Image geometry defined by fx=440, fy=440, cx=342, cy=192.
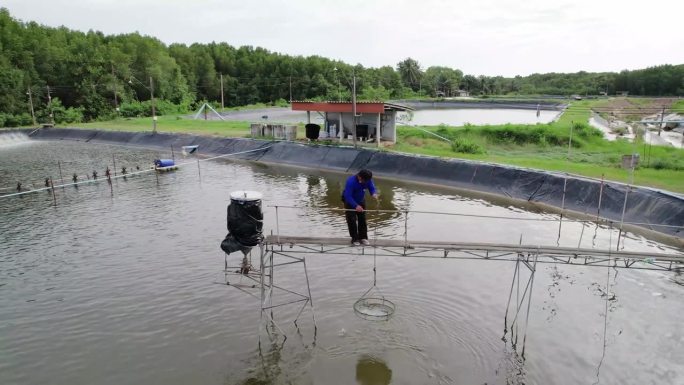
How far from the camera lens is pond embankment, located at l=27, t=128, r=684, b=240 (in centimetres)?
1814

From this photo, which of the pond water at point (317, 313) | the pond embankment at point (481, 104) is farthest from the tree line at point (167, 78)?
the pond water at point (317, 313)

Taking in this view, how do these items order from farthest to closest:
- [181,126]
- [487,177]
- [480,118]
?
[480,118] → [181,126] → [487,177]

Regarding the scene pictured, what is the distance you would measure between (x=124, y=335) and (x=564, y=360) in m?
10.8

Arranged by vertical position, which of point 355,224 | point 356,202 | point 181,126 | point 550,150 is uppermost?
point 356,202

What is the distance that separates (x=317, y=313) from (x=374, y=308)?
5.27 feet

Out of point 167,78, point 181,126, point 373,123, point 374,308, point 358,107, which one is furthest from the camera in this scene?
point 167,78

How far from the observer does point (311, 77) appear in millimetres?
91562

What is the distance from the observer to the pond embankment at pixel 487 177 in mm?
18141

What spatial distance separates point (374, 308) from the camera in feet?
40.6

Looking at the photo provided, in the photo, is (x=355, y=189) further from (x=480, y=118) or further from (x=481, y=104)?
(x=481, y=104)

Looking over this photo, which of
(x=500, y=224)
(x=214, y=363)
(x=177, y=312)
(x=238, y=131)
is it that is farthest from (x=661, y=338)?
(x=238, y=131)

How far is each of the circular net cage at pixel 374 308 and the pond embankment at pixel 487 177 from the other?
27.9 feet

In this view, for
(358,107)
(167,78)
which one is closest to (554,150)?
(358,107)

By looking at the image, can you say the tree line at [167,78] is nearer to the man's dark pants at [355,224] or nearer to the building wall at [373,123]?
the building wall at [373,123]
